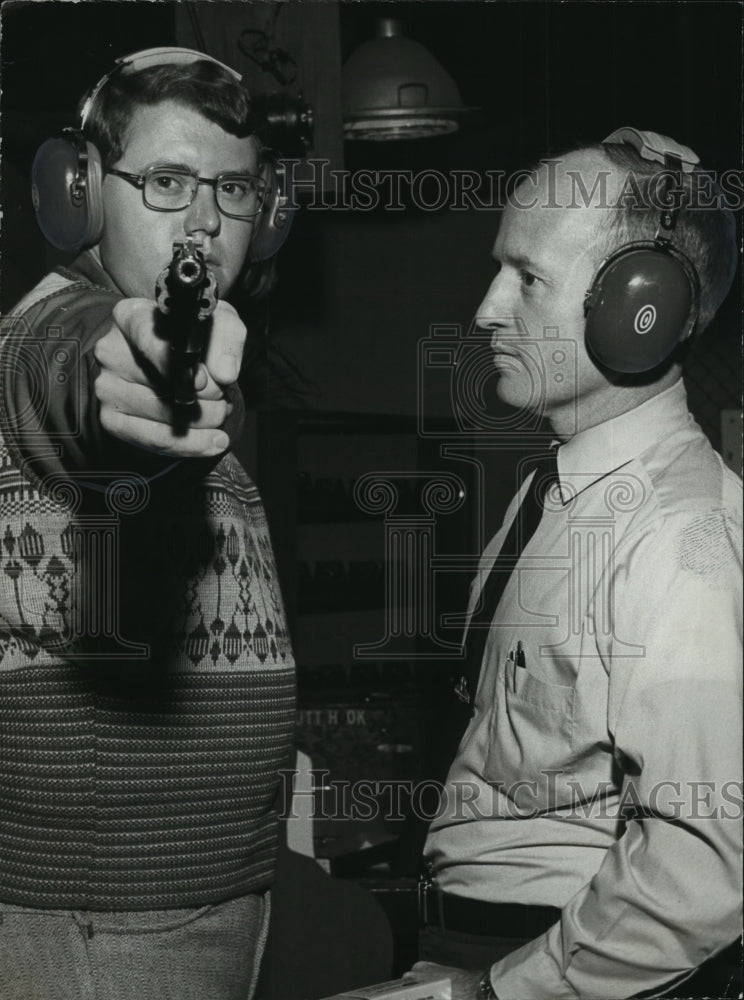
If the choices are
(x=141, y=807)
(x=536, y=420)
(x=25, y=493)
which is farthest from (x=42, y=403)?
(x=536, y=420)

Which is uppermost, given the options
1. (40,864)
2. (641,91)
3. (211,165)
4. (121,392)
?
(641,91)

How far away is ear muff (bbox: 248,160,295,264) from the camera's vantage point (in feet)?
6.80

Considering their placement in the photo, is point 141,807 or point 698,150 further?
point 698,150

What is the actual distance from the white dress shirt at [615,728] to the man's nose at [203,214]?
709mm

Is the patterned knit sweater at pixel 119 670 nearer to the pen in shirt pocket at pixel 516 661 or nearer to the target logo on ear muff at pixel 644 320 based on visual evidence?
the pen in shirt pocket at pixel 516 661

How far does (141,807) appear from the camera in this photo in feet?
6.45

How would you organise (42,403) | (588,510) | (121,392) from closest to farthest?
(121,392), (42,403), (588,510)

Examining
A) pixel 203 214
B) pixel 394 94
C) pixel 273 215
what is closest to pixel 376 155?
pixel 394 94

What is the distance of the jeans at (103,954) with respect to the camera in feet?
6.43

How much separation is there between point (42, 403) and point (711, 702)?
1198 millimetres

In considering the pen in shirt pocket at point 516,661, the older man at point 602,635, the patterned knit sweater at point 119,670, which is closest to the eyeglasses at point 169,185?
the patterned knit sweater at point 119,670

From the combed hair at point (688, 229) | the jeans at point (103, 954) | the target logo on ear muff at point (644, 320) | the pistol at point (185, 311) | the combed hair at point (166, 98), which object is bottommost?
the jeans at point (103, 954)

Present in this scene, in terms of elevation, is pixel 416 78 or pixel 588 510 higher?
pixel 416 78

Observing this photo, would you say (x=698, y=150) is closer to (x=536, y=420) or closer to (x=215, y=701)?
(x=536, y=420)
